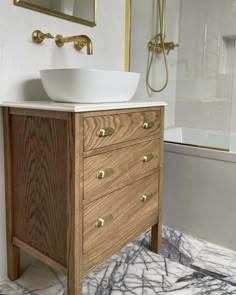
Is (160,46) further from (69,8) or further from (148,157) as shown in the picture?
(148,157)

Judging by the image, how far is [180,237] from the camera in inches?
78.1

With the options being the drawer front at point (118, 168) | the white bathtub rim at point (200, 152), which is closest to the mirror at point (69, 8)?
the drawer front at point (118, 168)

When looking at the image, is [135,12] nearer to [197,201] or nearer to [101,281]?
[197,201]

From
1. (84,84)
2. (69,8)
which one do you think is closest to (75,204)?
(84,84)

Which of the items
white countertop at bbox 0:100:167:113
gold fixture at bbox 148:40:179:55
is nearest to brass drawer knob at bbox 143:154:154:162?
white countertop at bbox 0:100:167:113

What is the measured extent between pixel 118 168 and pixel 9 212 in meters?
0.58

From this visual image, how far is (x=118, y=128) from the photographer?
1.35 m

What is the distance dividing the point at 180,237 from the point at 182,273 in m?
0.41

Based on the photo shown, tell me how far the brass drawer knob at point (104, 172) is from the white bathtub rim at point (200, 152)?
78 centimetres

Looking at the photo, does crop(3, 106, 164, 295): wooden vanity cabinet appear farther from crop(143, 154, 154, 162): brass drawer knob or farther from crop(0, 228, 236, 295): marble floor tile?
crop(0, 228, 236, 295): marble floor tile

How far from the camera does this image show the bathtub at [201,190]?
1.82 metres

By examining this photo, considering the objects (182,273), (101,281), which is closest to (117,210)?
(101,281)

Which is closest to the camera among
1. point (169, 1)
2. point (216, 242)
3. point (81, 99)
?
point (81, 99)

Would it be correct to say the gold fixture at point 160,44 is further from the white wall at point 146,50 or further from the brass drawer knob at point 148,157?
the brass drawer knob at point 148,157
